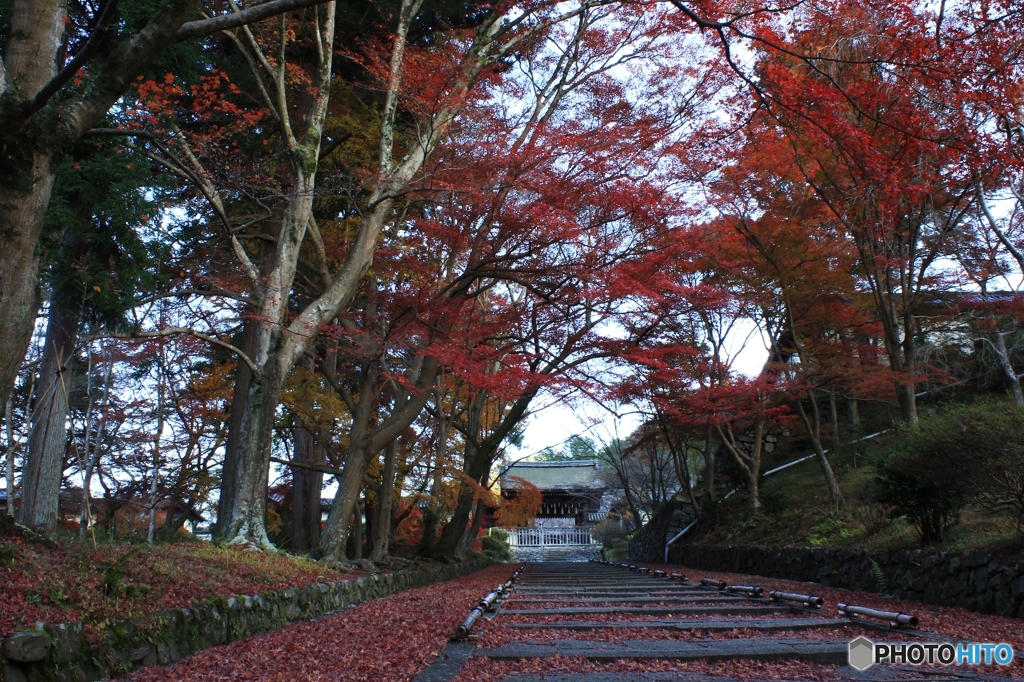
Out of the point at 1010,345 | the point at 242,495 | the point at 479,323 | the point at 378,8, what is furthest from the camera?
the point at 1010,345

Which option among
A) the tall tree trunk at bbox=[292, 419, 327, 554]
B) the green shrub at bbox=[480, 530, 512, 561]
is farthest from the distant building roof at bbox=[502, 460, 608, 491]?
the tall tree trunk at bbox=[292, 419, 327, 554]

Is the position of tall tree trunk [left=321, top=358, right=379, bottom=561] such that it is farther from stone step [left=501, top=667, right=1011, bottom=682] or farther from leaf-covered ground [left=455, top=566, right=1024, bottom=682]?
stone step [left=501, top=667, right=1011, bottom=682]

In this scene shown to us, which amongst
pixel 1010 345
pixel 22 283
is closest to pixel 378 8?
pixel 22 283

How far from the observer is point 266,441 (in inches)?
364

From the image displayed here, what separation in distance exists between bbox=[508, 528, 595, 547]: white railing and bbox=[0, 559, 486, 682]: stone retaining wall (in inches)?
1106

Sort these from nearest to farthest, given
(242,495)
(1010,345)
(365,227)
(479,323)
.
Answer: (242,495) < (365,227) < (479,323) < (1010,345)

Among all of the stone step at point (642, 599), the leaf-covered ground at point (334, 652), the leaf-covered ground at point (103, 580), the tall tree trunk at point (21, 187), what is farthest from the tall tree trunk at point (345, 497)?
the tall tree trunk at point (21, 187)

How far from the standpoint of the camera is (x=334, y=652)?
4848mm

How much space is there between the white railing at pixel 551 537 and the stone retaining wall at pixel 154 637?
2810cm

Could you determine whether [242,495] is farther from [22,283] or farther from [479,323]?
[479,323]

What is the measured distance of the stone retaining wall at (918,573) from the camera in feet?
21.6

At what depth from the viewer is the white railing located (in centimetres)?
Result: 3512

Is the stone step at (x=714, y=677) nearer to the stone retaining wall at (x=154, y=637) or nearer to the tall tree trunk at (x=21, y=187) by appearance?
the stone retaining wall at (x=154, y=637)

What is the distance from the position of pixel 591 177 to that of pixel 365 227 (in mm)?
3873
